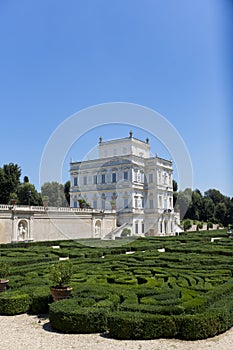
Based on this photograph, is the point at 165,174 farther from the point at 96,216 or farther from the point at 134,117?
the point at 134,117

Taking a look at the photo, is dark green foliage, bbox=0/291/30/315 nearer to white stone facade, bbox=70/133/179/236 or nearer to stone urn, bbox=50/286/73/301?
stone urn, bbox=50/286/73/301

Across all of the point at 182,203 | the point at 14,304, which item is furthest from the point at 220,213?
the point at 14,304

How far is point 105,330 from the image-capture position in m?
6.43

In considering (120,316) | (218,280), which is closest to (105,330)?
(120,316)

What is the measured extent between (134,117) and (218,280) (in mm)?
7691

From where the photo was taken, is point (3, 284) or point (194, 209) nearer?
point (3, 284)

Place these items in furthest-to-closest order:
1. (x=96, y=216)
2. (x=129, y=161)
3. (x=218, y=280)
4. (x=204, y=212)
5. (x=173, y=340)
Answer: (x=204, y=212), (x=129, y=161), (x=96, y=216), (x=218, y=280), (x=173, y=340)

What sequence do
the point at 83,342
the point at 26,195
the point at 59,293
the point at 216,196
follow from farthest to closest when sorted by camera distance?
the point at 216,196
the point at 26,195
the point at 59,293
the point at 83,342

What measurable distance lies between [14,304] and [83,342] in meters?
2.44

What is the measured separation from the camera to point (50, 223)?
98.0 feet

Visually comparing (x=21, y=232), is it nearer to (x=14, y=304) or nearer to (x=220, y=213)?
(x=14, y=304)

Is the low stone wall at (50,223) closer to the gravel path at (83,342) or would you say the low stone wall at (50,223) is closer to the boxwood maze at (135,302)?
the boxwood maze at (135,302)

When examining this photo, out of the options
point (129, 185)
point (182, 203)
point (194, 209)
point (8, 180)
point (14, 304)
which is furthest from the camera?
point (194, 209)

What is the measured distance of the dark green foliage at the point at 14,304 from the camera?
7.66 metres
